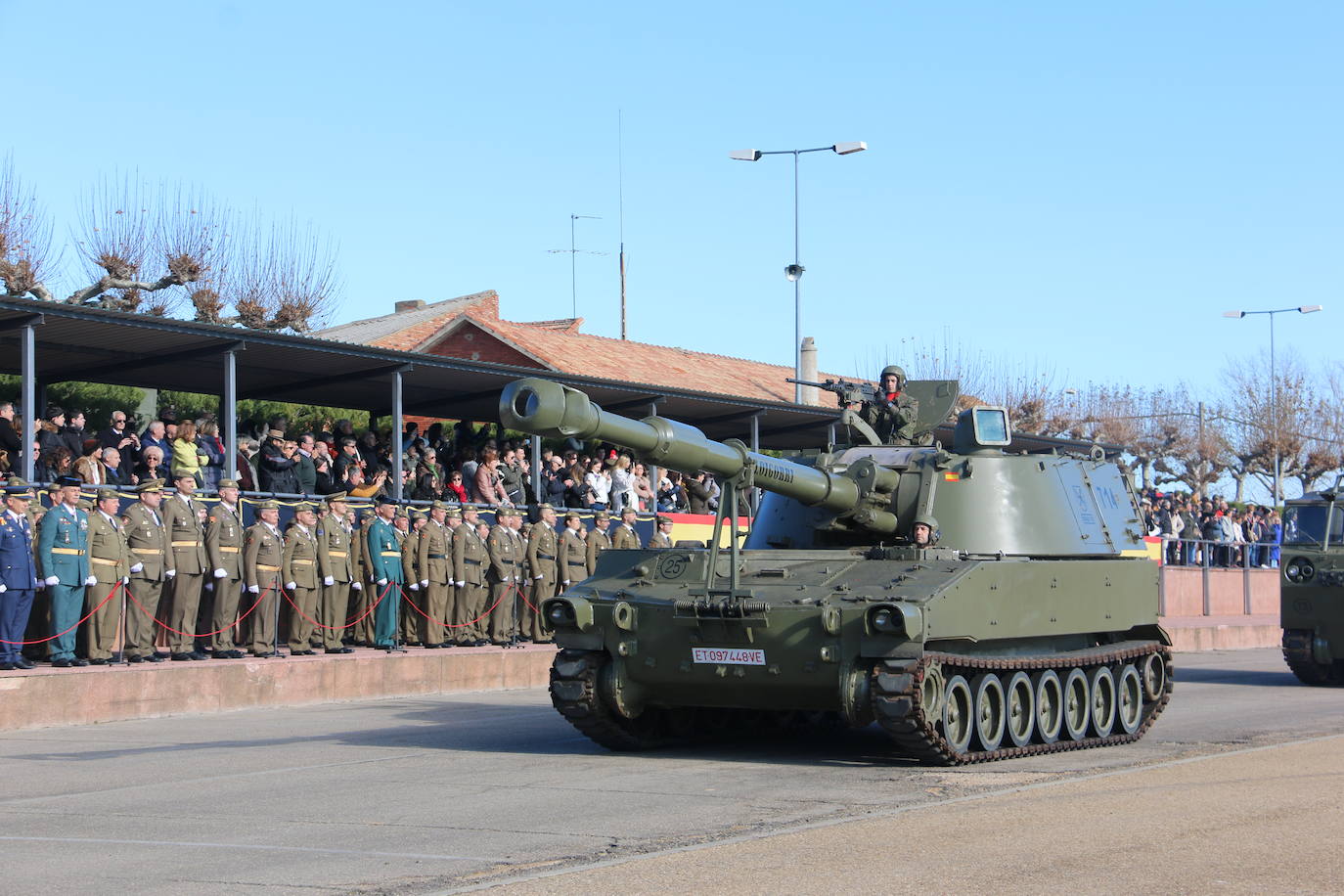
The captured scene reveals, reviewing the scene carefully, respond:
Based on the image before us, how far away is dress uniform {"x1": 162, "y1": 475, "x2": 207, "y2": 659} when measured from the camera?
56.1ft

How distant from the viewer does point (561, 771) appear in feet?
38.0

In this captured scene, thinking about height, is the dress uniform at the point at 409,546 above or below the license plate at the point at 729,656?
above

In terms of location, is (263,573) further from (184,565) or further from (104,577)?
(104,577)

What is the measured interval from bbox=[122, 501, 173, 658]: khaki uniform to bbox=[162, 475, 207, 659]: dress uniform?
202 millimetres

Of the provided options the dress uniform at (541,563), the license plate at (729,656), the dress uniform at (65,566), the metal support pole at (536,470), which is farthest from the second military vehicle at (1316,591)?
the dress uniform at (65,566)

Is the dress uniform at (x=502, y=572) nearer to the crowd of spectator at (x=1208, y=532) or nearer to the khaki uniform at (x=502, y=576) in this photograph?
the khaki uniform at (x=502, y=576)

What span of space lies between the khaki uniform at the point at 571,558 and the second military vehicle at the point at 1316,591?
9139 millimetres

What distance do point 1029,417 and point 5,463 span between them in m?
39.2

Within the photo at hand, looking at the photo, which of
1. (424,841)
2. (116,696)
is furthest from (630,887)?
(116,696)

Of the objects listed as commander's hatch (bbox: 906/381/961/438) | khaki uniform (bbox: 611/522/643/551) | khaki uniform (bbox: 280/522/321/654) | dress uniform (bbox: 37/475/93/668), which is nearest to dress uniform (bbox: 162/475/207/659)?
dress uniform (bbox: 37/475/93/668)

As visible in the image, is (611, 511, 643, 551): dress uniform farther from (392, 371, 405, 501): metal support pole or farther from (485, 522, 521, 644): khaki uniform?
(392, 371, 405, 501): metal support pole

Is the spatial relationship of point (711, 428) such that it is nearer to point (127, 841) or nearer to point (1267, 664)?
point (1267, 664)

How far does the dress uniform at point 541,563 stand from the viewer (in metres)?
22.1

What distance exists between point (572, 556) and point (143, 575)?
7.10m
